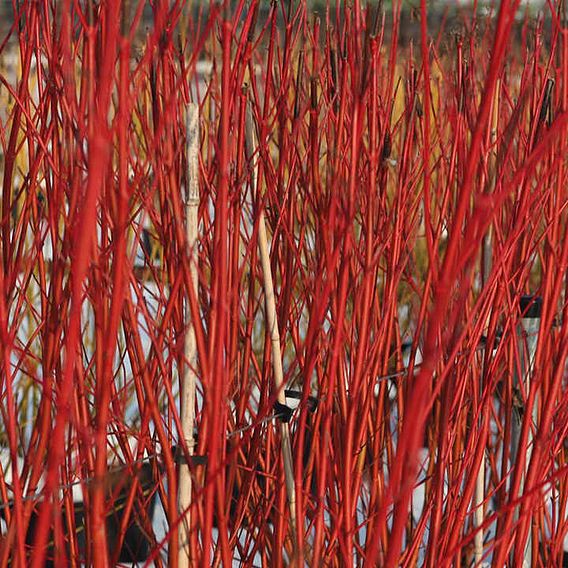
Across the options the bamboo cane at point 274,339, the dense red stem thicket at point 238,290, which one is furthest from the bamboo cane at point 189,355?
the bamboo cane at point 274,339

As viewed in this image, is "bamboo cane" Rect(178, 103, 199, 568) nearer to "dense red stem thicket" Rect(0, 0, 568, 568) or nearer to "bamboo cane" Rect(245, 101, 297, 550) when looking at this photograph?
"dense red stem thicket" Rect(0, 0, 568, 568)

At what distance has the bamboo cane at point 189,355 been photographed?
665 mm

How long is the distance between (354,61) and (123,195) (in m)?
0.42

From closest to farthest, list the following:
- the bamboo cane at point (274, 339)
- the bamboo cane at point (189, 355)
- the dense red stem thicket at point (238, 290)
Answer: the dense red stem thicket at point (238, 290)
the bamboo cane at point (189, 355)
the bamboo cane at point (274, 339)

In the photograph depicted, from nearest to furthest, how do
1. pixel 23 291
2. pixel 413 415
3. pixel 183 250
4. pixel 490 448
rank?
pixel 413 415 → pixel 183 250 → pixel 23 291 → pixel 490 448

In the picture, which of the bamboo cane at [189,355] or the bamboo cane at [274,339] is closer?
the bamboo cane at [189,355]

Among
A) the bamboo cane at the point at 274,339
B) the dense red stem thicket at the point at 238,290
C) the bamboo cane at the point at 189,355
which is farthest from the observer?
the bamboo cane at the point at 274,339

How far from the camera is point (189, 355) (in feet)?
2.31

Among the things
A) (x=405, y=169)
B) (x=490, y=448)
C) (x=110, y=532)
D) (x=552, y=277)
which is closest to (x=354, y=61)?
(x=405, y=169)

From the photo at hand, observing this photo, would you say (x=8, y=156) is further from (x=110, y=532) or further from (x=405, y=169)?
(x=110, y=532)

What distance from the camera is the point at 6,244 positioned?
905 mm

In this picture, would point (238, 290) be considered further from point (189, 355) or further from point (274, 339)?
point (189, 355)

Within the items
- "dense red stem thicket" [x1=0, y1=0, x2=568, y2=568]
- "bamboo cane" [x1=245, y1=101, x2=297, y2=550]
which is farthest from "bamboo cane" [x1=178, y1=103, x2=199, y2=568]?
"bamboo cane" [x1=245, y1=101, x2=297, y2=550]

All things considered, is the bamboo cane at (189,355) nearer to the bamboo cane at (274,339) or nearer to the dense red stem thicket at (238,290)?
the dense red stem thicket at (238,290)
